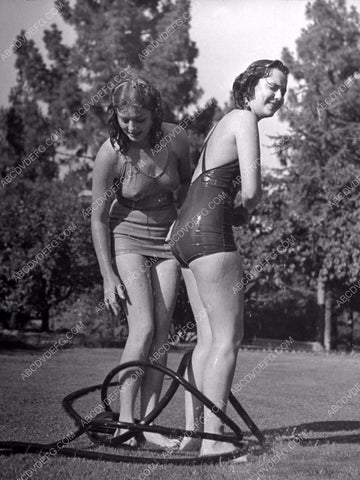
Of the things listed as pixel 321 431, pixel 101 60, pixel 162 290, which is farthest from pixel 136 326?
pixel 101 60

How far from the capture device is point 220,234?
4.22 meters

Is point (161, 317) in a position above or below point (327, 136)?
below

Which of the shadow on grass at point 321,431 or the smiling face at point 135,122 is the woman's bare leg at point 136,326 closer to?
the smiling face at point 135,122

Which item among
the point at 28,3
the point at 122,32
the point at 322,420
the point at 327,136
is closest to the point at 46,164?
the point at 122,32

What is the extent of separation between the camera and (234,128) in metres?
4.23

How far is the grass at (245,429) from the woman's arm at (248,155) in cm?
153

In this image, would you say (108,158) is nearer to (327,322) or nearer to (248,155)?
(248,155)

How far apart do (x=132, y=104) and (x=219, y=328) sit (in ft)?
4.99

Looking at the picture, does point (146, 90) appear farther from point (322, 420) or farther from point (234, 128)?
point (322, 420)

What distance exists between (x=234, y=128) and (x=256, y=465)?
1.95 m

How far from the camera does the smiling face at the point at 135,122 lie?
14.9 ft

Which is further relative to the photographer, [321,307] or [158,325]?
[321,307]

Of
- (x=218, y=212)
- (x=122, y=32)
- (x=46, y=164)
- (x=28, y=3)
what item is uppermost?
(x=122, y=32)

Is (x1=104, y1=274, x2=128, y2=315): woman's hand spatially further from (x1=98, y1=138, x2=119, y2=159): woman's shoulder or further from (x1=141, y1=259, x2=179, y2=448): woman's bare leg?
(x1=98, y1=138, x2=119, y2=159): woman's shoulder
